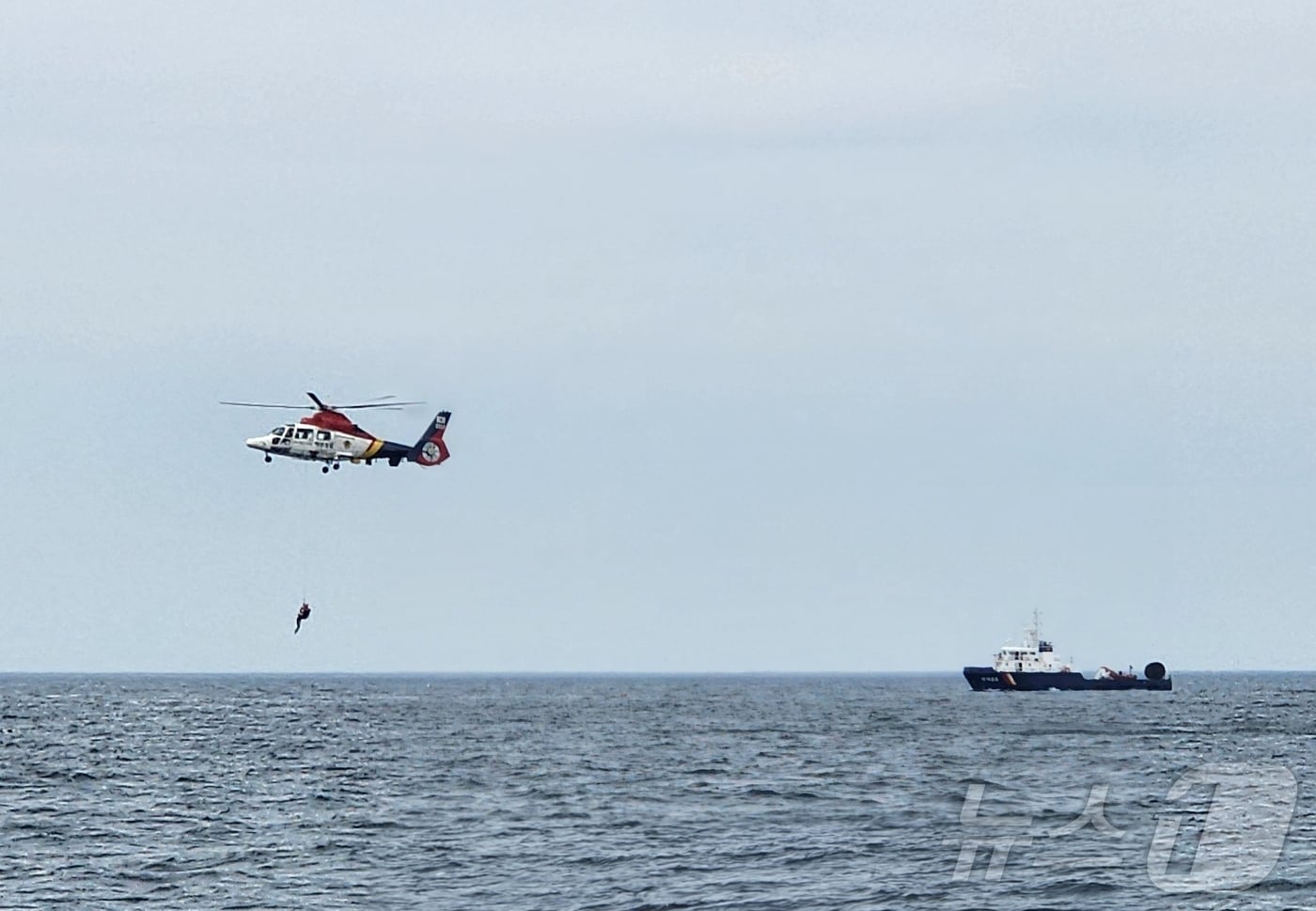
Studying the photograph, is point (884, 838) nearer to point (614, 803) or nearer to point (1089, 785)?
point (614, 803)

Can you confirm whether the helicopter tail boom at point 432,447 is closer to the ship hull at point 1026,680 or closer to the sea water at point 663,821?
the sea water at point 663,821

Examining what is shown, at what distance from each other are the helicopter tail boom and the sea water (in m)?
14.5

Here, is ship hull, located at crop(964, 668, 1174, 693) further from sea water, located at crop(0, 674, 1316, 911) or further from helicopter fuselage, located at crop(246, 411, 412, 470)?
helicopter fuselage, located at crop(246, 411, 412, 470)

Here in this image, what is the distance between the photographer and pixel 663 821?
5412cm

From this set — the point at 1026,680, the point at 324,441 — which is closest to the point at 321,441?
the point at 324,441

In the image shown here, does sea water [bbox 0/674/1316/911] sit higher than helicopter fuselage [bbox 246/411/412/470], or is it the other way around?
helicopter fuselage [bbox 246/411/412/470]

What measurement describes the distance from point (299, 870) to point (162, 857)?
4.78m

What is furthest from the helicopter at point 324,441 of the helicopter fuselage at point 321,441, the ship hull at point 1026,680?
the ship hull at point 1026,680

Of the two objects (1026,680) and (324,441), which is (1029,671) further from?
(324,441)

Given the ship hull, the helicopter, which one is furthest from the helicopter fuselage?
the ship hull

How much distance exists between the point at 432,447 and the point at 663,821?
3048cm

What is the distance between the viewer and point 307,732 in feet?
372

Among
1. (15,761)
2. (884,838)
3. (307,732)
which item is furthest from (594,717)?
(884,838)

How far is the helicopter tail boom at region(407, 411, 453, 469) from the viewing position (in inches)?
3100
